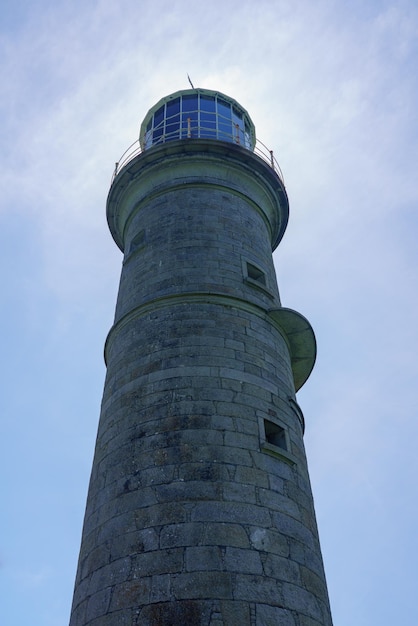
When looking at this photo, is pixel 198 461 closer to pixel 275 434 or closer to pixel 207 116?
pixel 275 434

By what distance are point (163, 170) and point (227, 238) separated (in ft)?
9.93

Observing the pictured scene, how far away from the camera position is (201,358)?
375 inches

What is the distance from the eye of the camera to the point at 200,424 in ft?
28.2

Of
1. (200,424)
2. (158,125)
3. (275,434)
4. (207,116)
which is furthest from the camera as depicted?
(158,125)

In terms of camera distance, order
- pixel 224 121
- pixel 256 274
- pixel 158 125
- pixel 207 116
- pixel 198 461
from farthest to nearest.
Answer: pixel 158 125, pixel 224 121, pixel 207 116, pixel 256 274, pixel 198 461

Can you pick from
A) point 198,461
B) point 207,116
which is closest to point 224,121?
point 207,116

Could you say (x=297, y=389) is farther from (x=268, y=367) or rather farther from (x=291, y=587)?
(x=291, y=587)

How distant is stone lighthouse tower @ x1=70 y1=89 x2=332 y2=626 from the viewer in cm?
714

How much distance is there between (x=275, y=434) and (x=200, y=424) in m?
1.53

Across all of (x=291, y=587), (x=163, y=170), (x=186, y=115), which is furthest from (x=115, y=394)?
(x=186, y=115)

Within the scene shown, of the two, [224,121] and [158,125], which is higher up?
[158,125]

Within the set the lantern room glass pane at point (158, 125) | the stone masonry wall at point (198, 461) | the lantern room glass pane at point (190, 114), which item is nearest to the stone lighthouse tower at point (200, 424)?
the stone masonry wall at point (198, 461)

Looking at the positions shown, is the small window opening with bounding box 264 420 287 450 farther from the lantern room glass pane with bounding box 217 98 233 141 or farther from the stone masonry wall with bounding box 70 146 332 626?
the lantern room glass pane with bounding box 217 98 233 141

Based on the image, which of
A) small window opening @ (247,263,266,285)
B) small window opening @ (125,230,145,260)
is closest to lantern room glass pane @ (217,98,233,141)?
small window opening @ (125,230,145,260)
